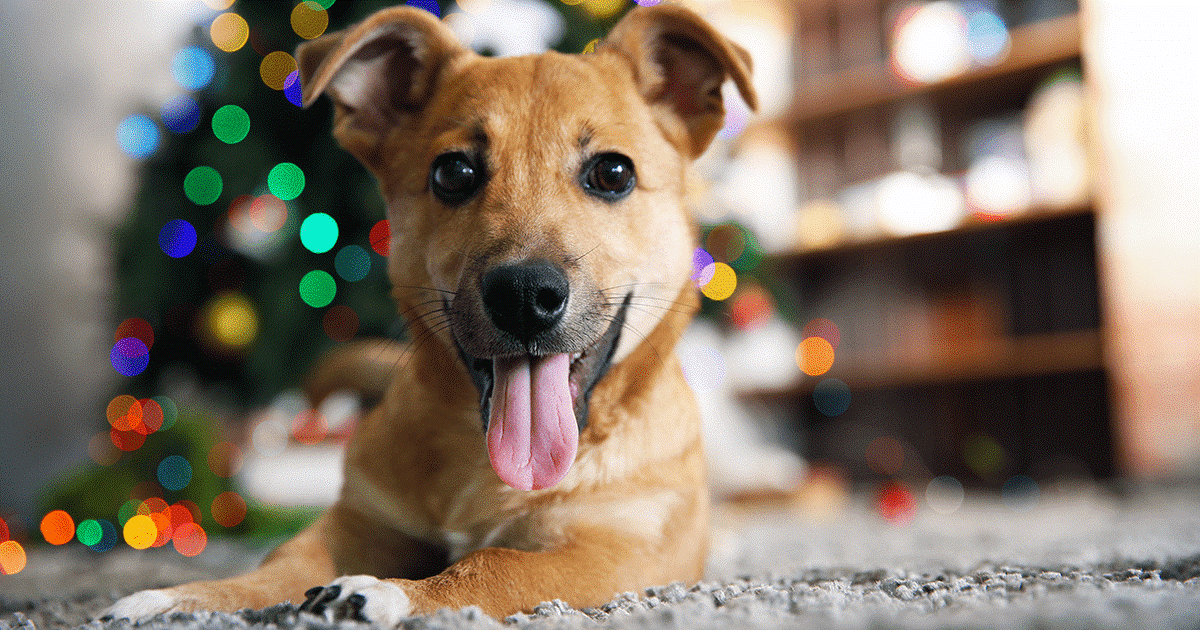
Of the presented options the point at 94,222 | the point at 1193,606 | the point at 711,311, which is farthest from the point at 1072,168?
the point at 94,222

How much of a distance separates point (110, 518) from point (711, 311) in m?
2.25

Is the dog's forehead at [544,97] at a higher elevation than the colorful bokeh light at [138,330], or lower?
higher

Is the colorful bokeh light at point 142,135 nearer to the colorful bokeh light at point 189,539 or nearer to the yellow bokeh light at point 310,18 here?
the yellow bokeh light at point 310,18

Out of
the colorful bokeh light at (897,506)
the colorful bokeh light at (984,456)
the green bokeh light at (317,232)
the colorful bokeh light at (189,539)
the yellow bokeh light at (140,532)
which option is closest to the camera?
the colorful bokeh light at (189,539)

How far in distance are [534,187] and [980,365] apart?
3450 mm

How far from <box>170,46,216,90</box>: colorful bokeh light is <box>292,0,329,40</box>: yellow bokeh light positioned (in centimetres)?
55

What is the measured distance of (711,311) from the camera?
2.90 meters

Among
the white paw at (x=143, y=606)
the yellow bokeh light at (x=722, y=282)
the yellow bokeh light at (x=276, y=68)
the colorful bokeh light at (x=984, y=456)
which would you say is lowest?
the colorful bokeh light at (x=984, y=456)

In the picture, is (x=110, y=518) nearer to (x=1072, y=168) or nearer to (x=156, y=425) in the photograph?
(x=156, y=425)

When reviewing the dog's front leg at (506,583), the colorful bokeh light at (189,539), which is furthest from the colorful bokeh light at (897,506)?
the colorful bokeh light at (189,539)

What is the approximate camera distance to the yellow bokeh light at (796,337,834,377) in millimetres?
4535

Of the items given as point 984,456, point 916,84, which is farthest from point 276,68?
point 984,456

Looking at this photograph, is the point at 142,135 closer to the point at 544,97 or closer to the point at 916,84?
the point at 544,97

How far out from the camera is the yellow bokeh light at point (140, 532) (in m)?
2.38
